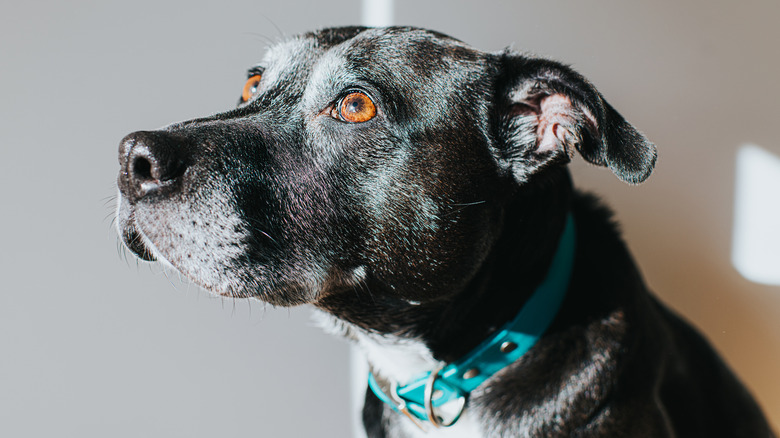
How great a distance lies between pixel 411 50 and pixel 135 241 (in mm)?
728

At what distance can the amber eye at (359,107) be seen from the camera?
1378 mm

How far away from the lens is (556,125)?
1.45m

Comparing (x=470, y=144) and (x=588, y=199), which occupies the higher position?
(x=470, y=144)

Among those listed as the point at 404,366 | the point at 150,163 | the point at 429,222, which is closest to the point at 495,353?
the point at 404,366

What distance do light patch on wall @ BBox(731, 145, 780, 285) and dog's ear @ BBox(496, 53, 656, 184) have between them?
1117 mm

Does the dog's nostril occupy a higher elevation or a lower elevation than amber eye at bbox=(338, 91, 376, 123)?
lower

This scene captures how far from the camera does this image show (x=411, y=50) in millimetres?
Result: 1417

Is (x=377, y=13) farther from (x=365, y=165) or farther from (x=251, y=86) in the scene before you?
(x=365, y=165)

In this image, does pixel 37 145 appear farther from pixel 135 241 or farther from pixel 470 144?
pixel 470 144

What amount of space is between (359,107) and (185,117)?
2.88 ft

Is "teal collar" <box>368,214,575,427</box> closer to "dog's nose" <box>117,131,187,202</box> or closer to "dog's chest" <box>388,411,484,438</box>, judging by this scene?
"dog's chest" <box>388,411,484,438</box>

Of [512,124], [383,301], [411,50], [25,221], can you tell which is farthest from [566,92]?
[25,221]

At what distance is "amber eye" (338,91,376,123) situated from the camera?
1378mm

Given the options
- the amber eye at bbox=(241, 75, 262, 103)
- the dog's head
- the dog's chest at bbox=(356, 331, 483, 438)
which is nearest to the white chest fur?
the dog's chest at bbox=(356, 331, 483, 438)
